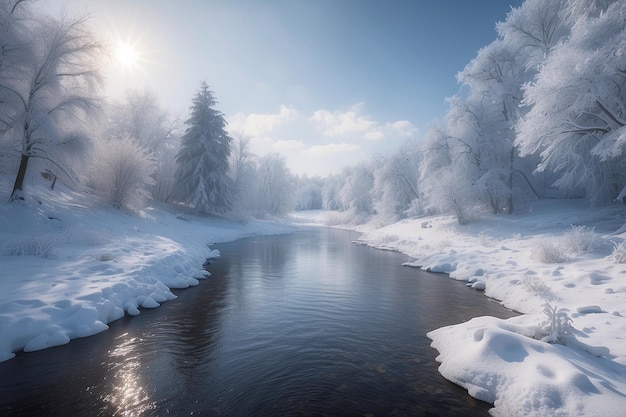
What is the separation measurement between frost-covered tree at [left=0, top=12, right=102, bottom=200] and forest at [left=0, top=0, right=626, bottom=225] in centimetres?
5

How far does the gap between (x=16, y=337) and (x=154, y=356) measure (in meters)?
2.75

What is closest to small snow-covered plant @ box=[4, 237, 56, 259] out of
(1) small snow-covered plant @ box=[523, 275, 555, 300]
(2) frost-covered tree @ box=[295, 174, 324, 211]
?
(1) small snow-covered plant @ box=[523, 275, 555, 300]

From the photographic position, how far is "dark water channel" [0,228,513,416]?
4.62 m

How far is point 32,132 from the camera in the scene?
45.0ft

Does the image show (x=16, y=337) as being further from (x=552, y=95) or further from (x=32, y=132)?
(x=552, y=95)

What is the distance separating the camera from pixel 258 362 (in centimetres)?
604

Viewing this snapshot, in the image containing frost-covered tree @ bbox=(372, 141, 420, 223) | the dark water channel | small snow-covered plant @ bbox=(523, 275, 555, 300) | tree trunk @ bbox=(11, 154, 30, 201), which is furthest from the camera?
frost-covered tree @ bbox=(372, 141, 420, 223)

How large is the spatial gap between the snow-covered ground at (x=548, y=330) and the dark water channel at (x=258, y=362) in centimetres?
53

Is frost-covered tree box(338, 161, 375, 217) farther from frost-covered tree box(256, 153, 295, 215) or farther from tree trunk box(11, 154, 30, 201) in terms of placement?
tree trunk box(11, 154, 30, 201)

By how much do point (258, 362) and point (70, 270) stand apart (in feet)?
23.2

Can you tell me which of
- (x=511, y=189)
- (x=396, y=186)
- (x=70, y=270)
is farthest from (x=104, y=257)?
(x=396, y=186)

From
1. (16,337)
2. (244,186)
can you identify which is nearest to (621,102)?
(16,337)

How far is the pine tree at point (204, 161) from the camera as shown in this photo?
31031 mm

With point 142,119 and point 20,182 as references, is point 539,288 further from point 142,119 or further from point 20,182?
point 142,119
